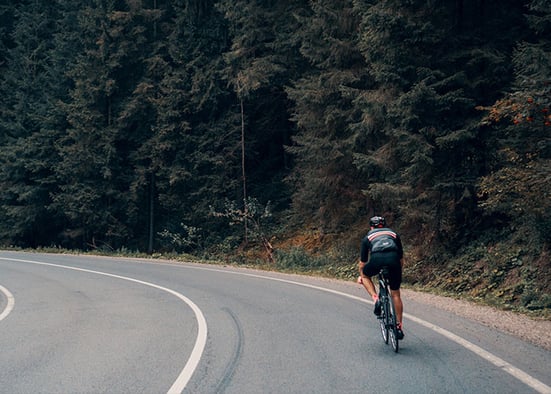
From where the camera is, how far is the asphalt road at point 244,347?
19.6ft

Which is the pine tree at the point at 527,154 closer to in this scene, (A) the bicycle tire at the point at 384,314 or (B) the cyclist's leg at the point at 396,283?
(B) the cyclist's leg at the point at 396,283

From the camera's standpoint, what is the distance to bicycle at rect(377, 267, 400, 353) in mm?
7394

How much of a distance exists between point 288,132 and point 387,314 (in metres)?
24.9

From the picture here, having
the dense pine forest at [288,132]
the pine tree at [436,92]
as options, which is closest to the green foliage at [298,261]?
the dense pine forest at [288,132]

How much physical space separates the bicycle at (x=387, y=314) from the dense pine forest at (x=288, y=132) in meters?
4.08

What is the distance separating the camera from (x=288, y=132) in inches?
1260

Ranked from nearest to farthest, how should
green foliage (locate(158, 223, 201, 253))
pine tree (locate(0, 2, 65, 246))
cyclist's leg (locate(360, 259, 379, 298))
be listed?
1. cyclist's leg (locate(360, 259, 379, 298))
2. green foliage (locate(158, 223, 201, 253))
3. pine tree (locate(0, 2, 65, 246))

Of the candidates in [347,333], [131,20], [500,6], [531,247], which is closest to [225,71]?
[131,20]

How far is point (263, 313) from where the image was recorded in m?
10.6

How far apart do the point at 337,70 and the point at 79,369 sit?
1612 centimetres

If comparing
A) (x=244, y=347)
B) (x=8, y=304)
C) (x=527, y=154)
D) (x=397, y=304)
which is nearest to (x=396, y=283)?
(x=397, y=304)

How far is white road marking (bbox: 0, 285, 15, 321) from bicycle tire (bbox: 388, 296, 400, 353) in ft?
25.4

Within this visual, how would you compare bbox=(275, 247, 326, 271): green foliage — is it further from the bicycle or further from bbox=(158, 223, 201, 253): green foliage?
the bicycle

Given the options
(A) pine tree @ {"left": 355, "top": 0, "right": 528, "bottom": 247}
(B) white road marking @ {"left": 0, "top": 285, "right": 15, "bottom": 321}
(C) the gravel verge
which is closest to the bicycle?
(C) the gravel verge
